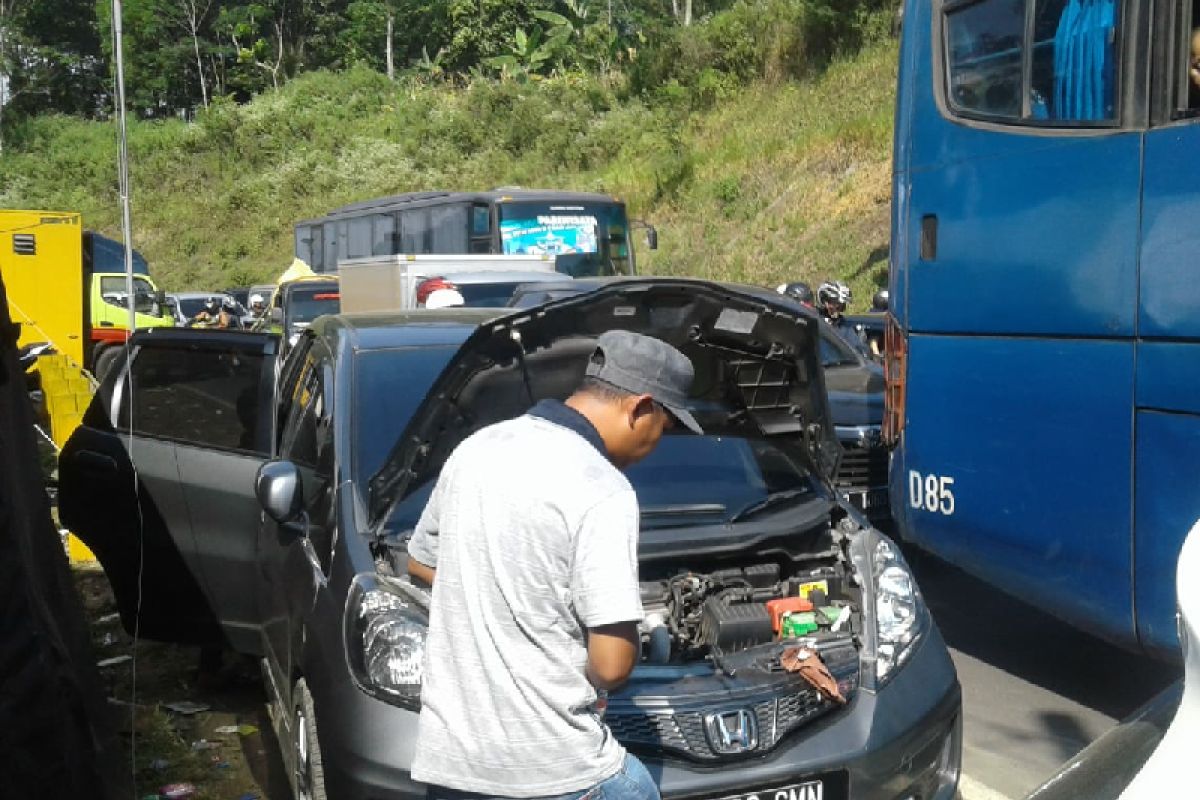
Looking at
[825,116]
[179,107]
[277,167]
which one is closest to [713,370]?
[825,116]

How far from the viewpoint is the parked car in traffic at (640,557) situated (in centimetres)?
349

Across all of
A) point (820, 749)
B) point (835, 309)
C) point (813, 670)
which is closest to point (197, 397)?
point (813, 670)

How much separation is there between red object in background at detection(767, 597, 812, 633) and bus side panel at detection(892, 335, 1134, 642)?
5.08 feet

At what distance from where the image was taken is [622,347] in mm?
2518

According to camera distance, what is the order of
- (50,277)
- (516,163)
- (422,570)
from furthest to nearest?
(516,163) < (50,277) < (422,570)

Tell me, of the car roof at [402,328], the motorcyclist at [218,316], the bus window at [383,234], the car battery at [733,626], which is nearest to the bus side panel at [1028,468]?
the car battery at [733,626]

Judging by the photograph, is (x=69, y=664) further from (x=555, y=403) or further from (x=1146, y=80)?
(x=1146, y=80)

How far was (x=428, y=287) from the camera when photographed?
42.0 feet

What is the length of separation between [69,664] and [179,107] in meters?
68.9

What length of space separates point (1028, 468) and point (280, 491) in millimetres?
3123

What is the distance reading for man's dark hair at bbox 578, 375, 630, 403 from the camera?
2.50 m

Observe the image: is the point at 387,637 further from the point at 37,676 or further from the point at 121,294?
the point at 121,294

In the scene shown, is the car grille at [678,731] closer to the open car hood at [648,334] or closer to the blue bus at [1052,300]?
the open car hood at [648,334]

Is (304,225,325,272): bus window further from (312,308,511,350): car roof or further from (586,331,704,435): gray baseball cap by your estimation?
(586,331,704,435): gray baseball cap
